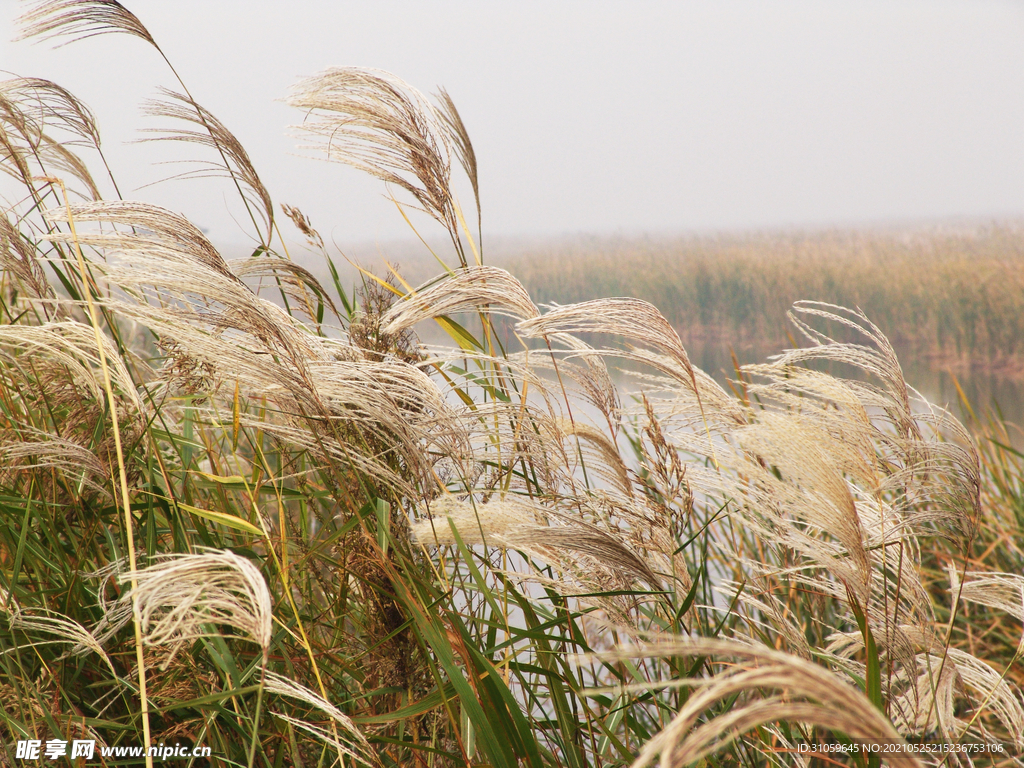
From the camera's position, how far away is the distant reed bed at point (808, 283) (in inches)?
129

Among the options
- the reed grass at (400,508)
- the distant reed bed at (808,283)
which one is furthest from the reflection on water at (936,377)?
the reed grass at (400,508)

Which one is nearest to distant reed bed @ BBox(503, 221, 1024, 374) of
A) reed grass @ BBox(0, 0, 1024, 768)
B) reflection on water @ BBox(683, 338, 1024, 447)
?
reflection on water @ BBox(683, 338, 1024, 447)

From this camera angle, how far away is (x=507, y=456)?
0.81 metres

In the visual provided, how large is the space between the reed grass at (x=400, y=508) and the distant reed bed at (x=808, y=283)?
2.32 metres

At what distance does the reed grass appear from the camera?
1.83ft

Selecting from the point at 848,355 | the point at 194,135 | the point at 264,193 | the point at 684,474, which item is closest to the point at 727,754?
the point at 684,474

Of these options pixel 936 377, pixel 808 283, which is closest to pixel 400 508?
pixel 936 377

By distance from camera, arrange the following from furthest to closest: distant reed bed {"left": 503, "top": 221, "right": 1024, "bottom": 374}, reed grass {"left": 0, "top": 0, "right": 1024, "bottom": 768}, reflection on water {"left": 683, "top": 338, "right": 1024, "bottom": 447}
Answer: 1. distant reed bed {"left": 503, "top": 221, "right": 1024, "bottom": 374}
2. reflection on water {"left": 683, "top": 338, "right": 1024, "bottom": 447}
3. reed grass {"left": 0, "top": 0, "right": 1024, "bottom": 768}

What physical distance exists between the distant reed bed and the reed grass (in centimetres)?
232

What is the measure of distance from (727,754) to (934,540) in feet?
4.40

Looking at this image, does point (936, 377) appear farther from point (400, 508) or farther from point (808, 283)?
point (400, 508)

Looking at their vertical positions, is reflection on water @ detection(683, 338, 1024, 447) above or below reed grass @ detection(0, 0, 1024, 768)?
below

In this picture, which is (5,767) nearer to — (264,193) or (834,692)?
(264,193)

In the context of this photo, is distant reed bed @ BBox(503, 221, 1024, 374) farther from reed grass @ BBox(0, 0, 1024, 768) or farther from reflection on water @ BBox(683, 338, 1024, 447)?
reed grass @ BBox(0, 0, 1024, 768)
